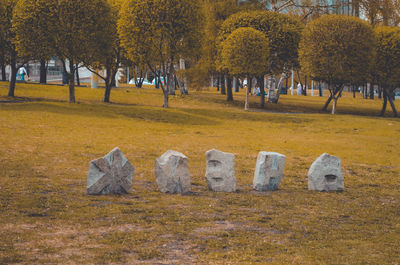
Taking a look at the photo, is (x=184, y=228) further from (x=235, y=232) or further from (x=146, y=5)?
(x=146, y=5)

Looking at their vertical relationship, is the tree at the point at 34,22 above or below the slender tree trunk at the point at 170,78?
above

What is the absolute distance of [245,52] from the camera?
153ft

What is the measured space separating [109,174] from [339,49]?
36.9 meters

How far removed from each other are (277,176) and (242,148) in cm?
949

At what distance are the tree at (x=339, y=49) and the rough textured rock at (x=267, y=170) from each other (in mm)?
33494

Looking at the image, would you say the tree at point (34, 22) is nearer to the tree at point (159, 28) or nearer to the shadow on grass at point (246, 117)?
the tree at point (159, 28)

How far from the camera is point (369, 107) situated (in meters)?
61.3

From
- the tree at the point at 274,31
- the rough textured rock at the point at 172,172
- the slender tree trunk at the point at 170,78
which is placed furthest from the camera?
the tree at the point at 274,31

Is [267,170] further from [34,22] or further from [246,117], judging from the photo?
[34,22]

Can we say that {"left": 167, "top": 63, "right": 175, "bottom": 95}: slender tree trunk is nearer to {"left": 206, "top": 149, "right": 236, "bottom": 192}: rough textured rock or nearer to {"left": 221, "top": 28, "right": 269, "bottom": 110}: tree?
{"left": 221, "top": 28, "right": 269, "bottom": 110}: tree

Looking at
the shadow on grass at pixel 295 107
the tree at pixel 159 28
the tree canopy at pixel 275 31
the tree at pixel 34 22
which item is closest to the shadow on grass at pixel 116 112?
the tree at pixel 34 22

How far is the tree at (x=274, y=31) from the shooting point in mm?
51625

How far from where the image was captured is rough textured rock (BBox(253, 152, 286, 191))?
14.8 metres

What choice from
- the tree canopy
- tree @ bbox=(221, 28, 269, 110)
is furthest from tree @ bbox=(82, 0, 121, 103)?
the tree canopy
